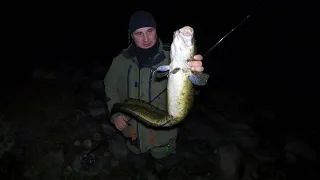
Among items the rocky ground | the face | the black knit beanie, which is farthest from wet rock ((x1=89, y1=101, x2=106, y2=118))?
the black knit beanie

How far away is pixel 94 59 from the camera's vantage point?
37.5 feet

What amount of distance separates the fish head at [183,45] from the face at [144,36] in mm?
1062

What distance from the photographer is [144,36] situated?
3600 millimetres

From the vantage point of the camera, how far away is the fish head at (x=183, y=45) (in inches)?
98.8

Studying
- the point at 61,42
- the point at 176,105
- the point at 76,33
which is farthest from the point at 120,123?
the point at 76,33

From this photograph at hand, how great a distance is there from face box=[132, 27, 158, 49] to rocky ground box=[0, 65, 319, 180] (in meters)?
3.29

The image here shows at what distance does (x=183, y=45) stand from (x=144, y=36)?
3.89 ft

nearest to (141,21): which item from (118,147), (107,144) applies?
(118,147)

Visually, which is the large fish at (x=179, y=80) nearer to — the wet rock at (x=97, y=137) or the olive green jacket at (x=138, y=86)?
the olive green jacket at (x=138, y=86)

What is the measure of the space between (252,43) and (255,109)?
21.0ft

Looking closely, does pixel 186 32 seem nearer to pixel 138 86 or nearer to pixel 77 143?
pixel 138 86

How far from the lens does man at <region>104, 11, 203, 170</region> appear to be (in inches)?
143

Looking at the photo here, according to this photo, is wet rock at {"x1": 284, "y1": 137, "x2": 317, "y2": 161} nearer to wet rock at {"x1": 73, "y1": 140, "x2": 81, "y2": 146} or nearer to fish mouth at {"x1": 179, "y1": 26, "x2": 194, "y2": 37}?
wet rock at {"x1": 73, "y1": 140, "x2": 81, "y2": 146}

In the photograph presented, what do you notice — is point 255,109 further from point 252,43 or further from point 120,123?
point 252,43
